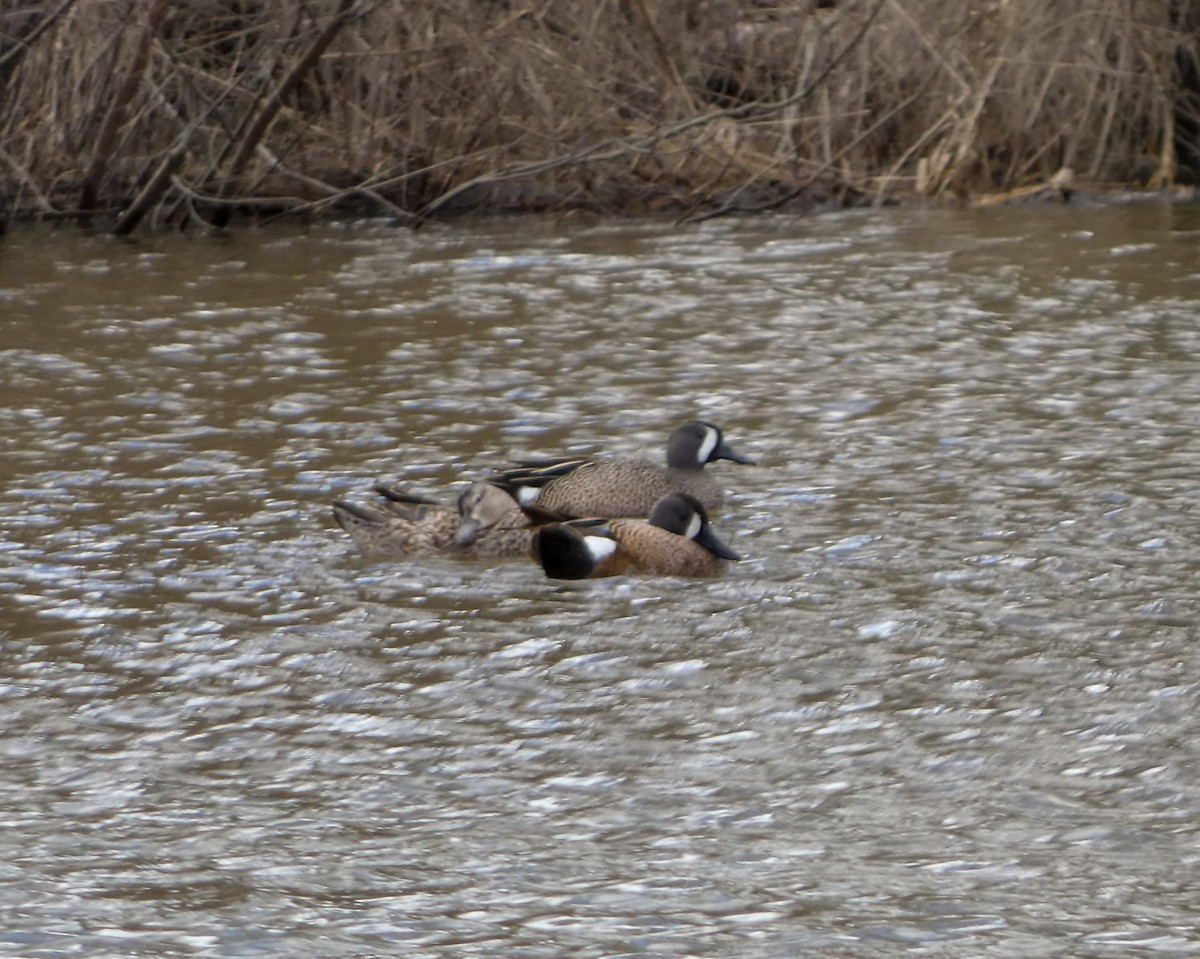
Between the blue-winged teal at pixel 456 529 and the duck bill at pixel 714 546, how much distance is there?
679 millimetres

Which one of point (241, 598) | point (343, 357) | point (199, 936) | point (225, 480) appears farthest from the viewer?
point (343, 357)

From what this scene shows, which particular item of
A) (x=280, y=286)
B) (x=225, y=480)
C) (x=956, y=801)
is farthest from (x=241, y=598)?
(x=280, y=286)

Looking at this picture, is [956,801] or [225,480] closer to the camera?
[956,801]

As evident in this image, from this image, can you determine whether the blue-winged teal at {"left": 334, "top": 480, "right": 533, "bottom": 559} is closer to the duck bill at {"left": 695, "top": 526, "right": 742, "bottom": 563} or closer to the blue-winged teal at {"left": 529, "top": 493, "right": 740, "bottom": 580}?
the blue-winged teal at {"left": 529, "top": 493, "right": 740, "bottom": 580}

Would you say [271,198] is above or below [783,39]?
below

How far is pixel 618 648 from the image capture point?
6793 mm

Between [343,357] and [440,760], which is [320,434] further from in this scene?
[440,760]

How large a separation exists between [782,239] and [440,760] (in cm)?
1074

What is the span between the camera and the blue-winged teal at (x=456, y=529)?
7.95 meters

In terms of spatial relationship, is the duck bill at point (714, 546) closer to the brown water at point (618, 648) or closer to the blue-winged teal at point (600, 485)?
the brown water at point (618, 648)

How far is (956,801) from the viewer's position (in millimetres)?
5301

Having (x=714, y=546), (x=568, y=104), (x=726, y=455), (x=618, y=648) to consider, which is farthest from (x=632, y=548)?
(x=568, y=104)

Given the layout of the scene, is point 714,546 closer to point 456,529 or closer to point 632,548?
point 632,548

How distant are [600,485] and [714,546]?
78 cm
